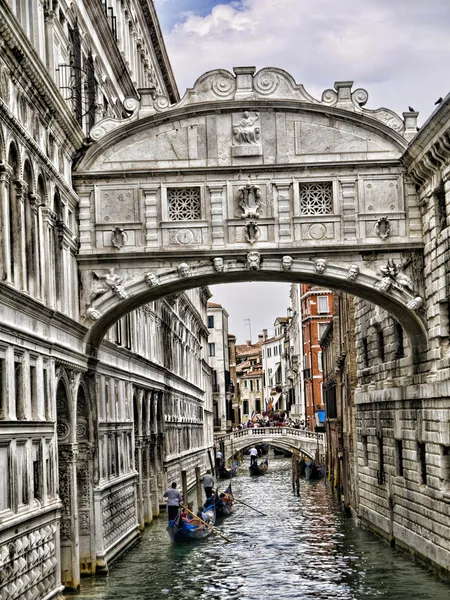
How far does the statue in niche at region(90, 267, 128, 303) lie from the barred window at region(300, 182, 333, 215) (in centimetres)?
348

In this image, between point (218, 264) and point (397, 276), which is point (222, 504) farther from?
point (397, 276)

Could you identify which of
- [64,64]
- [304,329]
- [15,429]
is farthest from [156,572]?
[304,329]

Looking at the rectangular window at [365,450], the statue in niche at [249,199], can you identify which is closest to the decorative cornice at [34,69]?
the statue in niche at [249,199]

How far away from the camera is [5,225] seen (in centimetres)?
1515

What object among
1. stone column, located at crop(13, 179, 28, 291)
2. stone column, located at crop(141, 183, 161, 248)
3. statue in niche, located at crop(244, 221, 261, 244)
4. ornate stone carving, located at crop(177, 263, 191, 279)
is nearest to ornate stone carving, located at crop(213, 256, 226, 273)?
ornate stone carving, located at crop(177, 263, 191, 279)

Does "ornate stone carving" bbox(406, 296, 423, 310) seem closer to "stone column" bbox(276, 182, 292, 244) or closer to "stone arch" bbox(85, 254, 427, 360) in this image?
"stone arch" bbox(85, 254, 427, 360)

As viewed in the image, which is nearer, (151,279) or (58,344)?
(58,344)

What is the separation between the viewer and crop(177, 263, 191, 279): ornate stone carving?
2066 cm

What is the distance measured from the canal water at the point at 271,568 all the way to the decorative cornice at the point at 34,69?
7.60 m

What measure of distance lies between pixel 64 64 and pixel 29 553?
8.98 m

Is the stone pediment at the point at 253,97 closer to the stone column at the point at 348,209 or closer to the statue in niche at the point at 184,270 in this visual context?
the stone column at the point at 348,209

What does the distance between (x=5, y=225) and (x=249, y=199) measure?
6.58 m

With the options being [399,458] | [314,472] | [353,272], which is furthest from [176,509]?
[314,472]

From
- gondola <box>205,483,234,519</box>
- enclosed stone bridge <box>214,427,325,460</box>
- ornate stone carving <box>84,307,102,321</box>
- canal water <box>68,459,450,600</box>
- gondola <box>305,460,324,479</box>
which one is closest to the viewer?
canal water <box>68,459,450,600</box>
